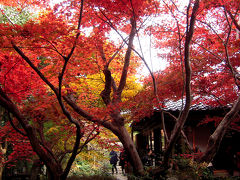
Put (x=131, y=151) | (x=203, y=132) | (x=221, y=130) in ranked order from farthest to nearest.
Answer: (x=203, y=132)
(x=131, y=151)
(x=221, y=130)

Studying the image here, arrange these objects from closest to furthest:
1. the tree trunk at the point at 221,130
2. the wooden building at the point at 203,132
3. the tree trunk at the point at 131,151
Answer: the tree trunk at the point at 221,130 → the tree trunk at the point at 131,151 → the wooden building at the point at 203,132

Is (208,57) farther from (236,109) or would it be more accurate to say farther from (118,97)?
(118,97)

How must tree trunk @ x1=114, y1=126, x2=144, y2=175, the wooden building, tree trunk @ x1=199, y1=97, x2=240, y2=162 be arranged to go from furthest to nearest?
1. the wooden building
2. tree trunk @ x1=114, y1=126, x2=144, y2=175
3. tree trunk @ x1=199, y1=97, x2=240, y2=162

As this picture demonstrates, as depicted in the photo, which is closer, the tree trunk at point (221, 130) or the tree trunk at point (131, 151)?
the tree trunk at point (221, 130)

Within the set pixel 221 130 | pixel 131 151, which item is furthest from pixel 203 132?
pixel 221 130

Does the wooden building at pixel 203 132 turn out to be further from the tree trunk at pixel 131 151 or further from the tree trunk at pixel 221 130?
the tree trunk at pixel 221 130

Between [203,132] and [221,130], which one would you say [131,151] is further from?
[203,132]

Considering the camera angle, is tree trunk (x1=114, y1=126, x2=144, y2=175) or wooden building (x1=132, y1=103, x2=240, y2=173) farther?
wooden building (x1=132, y1=103, x2=240, y2=173)

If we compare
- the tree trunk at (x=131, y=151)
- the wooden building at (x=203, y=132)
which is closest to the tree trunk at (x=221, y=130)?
the tree trunk at (x=131, y=151)

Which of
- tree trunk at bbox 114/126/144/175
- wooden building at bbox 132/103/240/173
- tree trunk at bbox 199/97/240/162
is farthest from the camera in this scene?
wooden building at bbox 132/103/240/173

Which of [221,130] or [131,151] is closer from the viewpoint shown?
[221,130]

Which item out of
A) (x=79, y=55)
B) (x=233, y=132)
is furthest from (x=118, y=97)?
(x=233, y=132)

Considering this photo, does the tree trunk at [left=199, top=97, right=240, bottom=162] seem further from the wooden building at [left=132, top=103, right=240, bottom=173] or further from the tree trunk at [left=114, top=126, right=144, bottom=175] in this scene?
the wooden building at [left=132, top=103, right=240, bottom=173]

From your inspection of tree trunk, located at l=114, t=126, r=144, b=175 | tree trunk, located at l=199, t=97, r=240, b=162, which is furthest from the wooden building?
tree trunk, located at l=199, t=97, r=240, b=162
